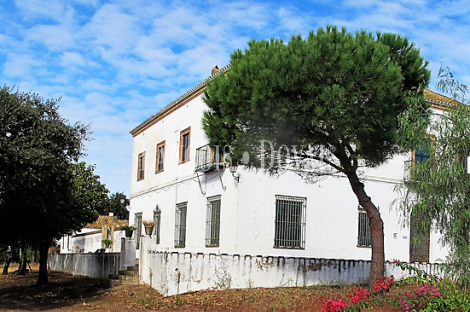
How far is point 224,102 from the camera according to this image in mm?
13023

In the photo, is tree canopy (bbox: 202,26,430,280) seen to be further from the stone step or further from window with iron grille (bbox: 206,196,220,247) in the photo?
the stone step

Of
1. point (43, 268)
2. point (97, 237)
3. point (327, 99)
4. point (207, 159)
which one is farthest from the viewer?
point (97, 237)

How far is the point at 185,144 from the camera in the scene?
21938 mm

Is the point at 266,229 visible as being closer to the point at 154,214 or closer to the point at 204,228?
the point at 204,228

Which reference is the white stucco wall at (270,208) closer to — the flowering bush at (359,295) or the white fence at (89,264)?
the white fence at (89,264)

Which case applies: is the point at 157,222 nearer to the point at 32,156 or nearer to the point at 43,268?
the point at 43,268

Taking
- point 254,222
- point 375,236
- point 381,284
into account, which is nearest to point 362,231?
point 254,222

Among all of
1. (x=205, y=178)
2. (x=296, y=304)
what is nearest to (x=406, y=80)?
(x=296, y=304)

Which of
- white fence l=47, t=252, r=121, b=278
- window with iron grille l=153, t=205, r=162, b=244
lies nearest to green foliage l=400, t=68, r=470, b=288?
white fence l=47, t=252, r=121, b=278

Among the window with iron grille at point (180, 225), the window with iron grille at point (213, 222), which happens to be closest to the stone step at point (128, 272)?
the window with iron grille at point (180, 225)

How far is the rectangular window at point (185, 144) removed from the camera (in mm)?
21594

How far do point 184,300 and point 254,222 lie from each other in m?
4.15

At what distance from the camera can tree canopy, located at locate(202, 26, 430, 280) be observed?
11742 mm

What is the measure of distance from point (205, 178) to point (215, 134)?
6.28m
